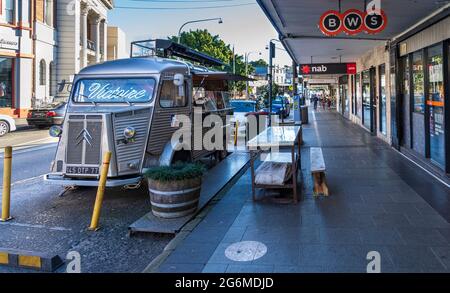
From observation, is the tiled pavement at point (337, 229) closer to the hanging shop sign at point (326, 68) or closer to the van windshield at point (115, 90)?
the van windshield at point (115, 90)

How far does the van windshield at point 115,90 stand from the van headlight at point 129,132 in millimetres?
780

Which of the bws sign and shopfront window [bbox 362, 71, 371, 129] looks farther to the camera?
shopfront window [bbox 362, 71, 371, 129]

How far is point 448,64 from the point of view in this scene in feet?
26.3

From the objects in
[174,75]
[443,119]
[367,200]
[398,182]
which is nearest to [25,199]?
[174,75]

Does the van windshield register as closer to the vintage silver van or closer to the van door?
the vintage silver van

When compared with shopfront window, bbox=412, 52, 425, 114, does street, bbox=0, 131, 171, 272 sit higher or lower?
lower

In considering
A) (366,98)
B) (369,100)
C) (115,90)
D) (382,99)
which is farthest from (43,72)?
(115,90)

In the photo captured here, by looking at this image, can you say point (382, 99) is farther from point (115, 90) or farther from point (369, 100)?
point (115, 90)

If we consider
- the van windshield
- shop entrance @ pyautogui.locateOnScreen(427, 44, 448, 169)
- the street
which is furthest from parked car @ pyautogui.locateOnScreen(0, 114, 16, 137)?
shop entrance @ pyautogui.locateOnScreen(427, 44, 448, 169)

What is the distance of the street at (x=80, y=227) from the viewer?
5118 millimetres

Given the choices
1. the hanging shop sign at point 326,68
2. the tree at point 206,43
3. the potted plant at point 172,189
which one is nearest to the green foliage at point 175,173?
the potted plant at point 172,189

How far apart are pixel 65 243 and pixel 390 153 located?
9.09m

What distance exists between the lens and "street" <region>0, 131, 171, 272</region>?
512 centimetres

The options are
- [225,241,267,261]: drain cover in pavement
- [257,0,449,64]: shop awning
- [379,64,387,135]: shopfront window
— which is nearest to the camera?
[225,241,267,261]: drain cover in pavement
